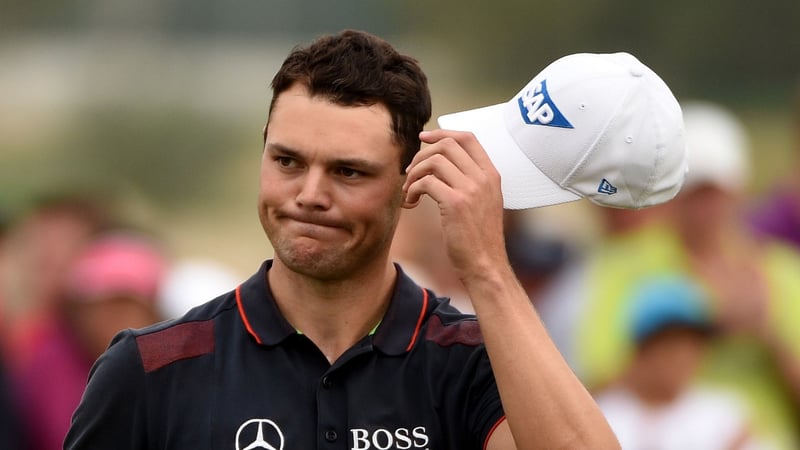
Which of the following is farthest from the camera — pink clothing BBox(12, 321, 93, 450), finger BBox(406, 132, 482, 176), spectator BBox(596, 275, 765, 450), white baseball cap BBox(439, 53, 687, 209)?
pink clothing BBox(12, 321, 93, 450)

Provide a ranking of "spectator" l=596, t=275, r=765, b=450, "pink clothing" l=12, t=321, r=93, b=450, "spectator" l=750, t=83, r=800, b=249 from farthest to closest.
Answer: "spectator" l=750, t=83, r=800, b=249 → "pink clothing" l=12, t=321, r=93, b=450 → "spectator" l=596, t=275, r=765, b=450

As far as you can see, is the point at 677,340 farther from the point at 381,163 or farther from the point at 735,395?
the point at 381,163

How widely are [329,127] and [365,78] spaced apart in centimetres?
15

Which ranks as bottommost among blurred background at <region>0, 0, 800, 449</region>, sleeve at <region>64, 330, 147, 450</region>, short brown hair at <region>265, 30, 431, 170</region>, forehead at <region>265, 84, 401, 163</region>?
sleeve at <region>64, 330, 147, 450</region>

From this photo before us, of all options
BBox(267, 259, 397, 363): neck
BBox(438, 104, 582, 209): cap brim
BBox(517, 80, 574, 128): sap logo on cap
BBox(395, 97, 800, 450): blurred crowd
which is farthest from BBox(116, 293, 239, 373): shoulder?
BBox(395, 97, 800, 450): blurred crowd

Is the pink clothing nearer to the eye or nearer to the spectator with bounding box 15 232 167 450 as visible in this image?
the spectator with bounding box 15 232 167 450

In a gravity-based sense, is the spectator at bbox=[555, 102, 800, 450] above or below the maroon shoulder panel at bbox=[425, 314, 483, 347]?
above

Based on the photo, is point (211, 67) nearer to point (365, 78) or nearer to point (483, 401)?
point (365, 78)

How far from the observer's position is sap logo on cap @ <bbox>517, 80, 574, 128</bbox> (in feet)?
11.3

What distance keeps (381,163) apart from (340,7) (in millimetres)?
9936

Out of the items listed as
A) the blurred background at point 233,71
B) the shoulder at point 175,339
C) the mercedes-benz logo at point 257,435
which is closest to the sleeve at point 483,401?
the mercedes-benz logo at point 257,435

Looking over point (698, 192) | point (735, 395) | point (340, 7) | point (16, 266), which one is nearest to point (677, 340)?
point (735, 395)

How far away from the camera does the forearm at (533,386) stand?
10.5 feet

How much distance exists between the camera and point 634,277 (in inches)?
250
